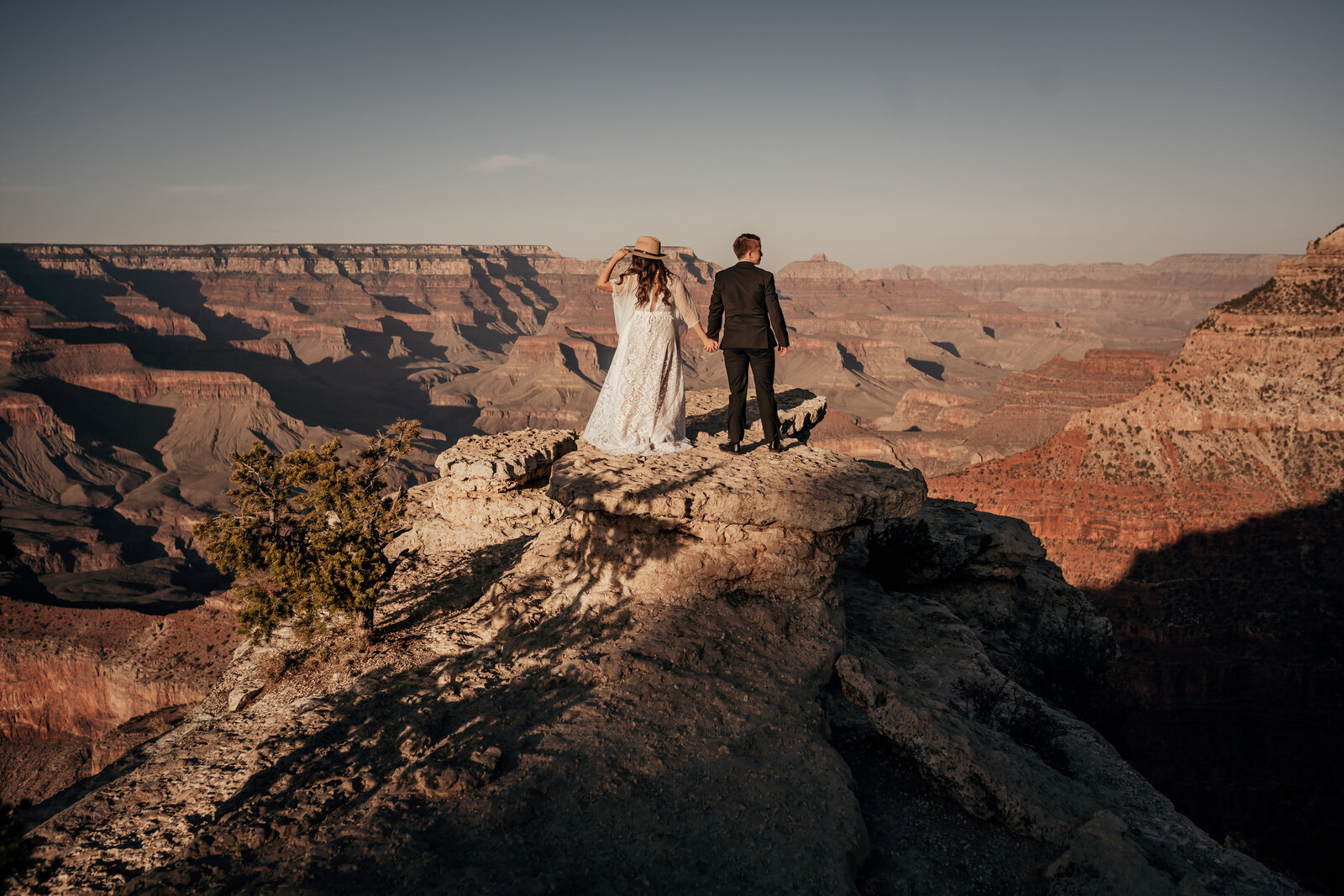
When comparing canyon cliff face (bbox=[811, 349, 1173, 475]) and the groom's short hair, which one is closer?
the groom's short hair

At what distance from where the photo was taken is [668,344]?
842 cm

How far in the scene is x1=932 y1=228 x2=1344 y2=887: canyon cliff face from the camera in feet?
70.2

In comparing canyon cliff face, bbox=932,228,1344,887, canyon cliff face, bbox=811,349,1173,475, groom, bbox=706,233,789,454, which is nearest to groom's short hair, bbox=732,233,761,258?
groom, bbox=706,233,789,454

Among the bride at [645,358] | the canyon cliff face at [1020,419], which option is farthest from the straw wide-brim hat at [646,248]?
the canyon cliff face at [1020,419]

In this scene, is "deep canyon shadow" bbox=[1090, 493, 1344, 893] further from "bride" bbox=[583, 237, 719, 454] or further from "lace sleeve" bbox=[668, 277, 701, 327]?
"lace sleeve" bbox=[668, 277, 701, 327]

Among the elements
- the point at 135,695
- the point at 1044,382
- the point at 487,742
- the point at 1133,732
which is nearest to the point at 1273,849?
the point at 1133,732

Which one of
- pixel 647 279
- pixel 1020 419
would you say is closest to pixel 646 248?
pixel 647 279

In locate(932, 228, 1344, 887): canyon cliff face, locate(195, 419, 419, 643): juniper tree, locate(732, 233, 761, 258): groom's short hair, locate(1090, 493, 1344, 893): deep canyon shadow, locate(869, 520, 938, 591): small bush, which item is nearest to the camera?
locate(732, 233, 761, 258): groom's short hair

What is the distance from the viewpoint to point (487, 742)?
5.68 m

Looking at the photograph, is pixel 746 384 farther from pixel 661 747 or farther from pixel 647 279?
pixel 661 747

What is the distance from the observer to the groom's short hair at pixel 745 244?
7.70 meters

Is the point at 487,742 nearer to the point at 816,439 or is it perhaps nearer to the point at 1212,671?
the point at 1212,671

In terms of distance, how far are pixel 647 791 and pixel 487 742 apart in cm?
152

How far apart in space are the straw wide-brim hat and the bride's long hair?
0.05 m
